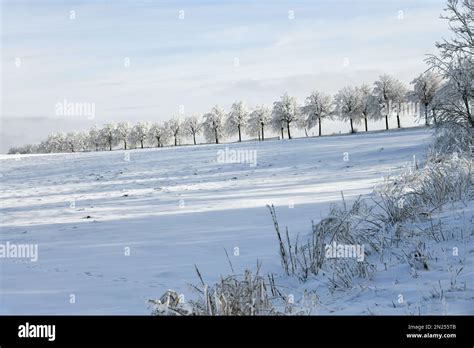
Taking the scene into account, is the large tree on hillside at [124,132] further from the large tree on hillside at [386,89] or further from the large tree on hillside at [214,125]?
the large tree on hillside at [386,89]

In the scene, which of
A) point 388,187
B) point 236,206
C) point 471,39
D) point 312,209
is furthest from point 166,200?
point 471,39

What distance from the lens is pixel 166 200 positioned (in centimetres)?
1552

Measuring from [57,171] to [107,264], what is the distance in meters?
22.8

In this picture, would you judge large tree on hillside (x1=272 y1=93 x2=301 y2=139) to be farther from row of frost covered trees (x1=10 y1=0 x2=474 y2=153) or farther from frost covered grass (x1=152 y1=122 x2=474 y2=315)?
frost covered grass (x1=152 y1=122 x2=474 y2=315)

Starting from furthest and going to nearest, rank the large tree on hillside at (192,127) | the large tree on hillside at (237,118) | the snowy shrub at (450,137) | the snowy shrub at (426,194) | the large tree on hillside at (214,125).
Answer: the large tree on hillside at (192,127), the large tree on hillside at (214,125), the large tree on hillside at (237,118), the snowy shrub at (450,137), the snowy shrub at (426,194)

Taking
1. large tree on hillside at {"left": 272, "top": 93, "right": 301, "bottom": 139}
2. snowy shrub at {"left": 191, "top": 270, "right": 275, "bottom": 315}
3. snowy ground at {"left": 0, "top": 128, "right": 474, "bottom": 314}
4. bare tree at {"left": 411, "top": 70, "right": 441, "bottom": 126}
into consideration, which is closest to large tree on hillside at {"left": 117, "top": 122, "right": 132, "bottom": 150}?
large tree on hillside at {"left": 272, "top": 93, "right": 301, "bottom": 139}

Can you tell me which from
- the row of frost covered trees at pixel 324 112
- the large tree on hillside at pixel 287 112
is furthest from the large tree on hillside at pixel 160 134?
the large tree on hillside at pixel 287 112

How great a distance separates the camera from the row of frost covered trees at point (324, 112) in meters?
17.5

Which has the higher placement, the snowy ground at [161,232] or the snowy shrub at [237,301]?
the snowy shrub at [237,301]

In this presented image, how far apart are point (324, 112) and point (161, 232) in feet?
242
